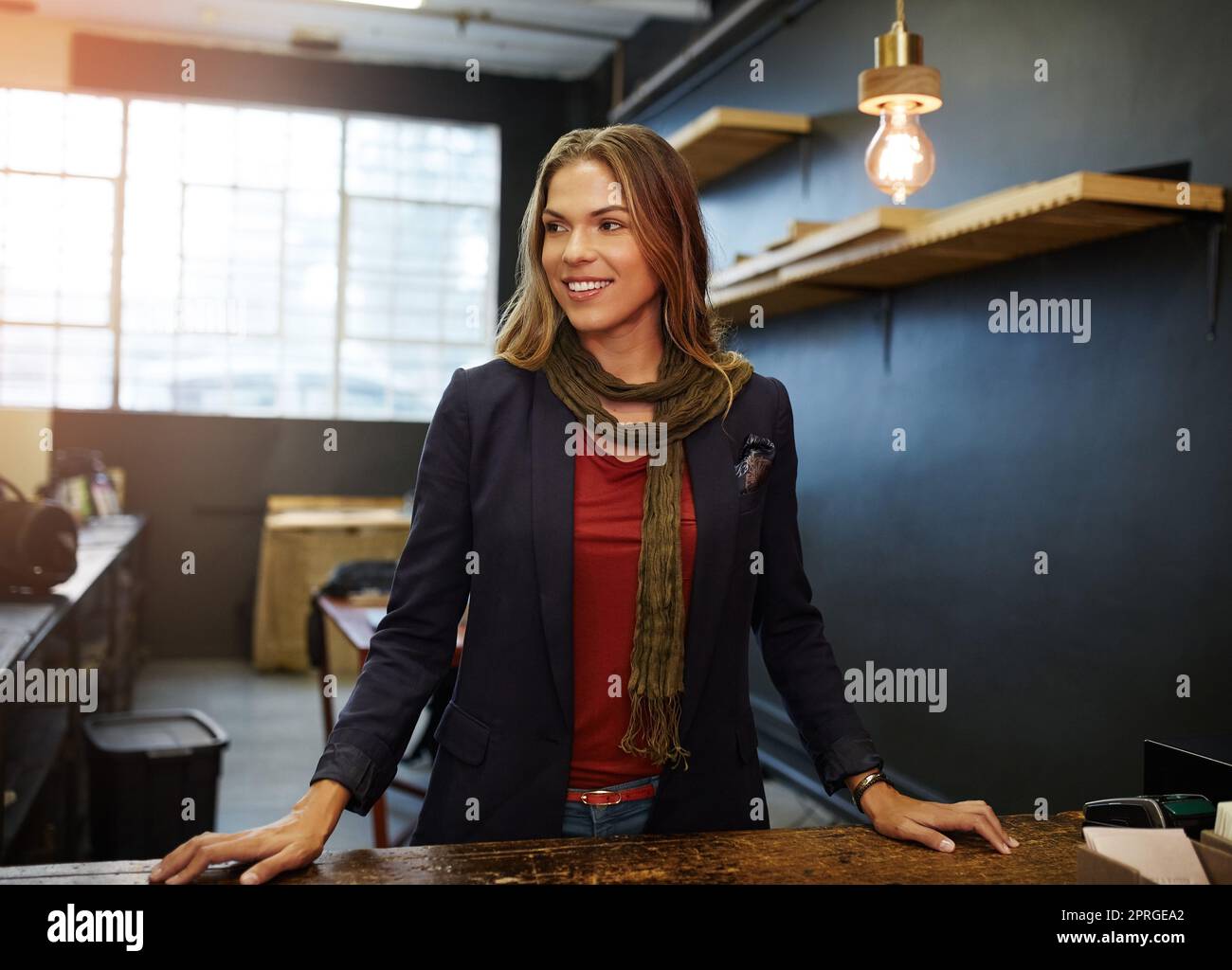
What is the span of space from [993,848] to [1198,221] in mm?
1867

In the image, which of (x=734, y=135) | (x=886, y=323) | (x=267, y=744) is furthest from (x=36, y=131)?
(x=886, y=323)

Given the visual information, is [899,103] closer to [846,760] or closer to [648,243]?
[648,243]

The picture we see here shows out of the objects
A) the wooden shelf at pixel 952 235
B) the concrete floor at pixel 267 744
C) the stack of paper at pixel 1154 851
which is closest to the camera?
the stack of paper at pixel 1154 851

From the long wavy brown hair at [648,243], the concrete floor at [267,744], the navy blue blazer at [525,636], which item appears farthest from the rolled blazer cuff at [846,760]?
the concrete floor at [267,744]

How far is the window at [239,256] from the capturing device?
25.2ft

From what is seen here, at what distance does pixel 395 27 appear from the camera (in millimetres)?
7223

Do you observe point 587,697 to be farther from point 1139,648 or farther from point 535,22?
point 535,22

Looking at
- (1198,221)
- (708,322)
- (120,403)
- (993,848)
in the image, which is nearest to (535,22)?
(120,403)

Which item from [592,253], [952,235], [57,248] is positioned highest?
[57,248]

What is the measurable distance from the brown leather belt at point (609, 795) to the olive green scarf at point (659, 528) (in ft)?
0.17

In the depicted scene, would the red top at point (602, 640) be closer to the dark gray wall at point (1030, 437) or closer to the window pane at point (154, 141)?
the dark gray wall at point (1030, 437)

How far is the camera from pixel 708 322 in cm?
159

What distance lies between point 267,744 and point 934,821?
15.0 ft

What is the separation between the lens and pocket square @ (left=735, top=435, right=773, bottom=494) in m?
1.49
